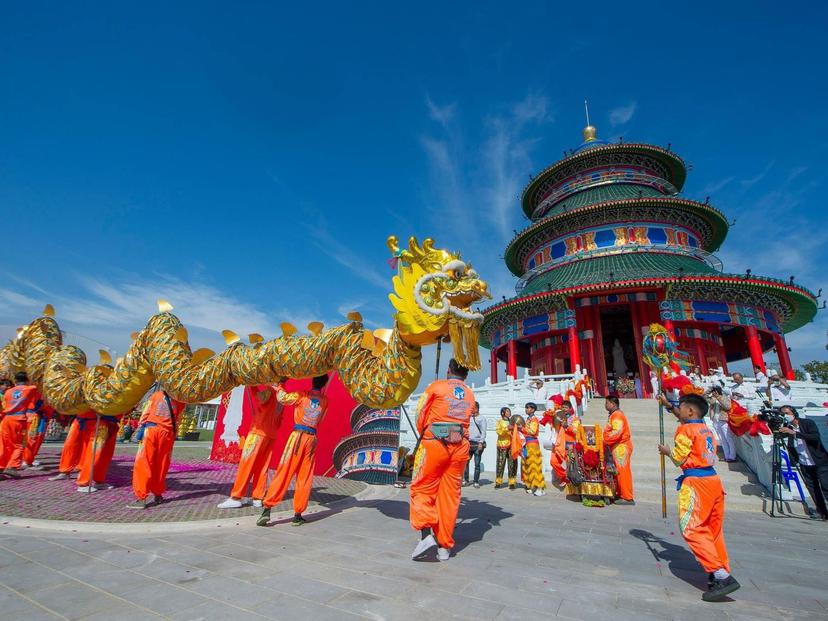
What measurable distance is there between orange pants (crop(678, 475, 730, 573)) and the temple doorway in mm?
17101

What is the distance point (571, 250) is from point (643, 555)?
730 inches

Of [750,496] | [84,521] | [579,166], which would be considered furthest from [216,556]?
[579,166]

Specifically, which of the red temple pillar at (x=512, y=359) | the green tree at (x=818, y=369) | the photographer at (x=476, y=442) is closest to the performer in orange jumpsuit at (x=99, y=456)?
the photographer at (x=476, y=442)

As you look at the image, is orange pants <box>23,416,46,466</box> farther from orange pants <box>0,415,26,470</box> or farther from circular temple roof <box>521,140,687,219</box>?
circular temple roof <box>521,140,687,219</box>

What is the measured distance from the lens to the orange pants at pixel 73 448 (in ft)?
23.8

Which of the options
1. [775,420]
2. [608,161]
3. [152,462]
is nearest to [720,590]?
[775,420]

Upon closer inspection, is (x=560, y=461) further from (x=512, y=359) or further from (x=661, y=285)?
(x=512, y=359)

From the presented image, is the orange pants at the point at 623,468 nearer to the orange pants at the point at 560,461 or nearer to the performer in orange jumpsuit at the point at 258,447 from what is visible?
the orange pants at the point at 560,461

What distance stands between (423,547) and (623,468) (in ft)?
16.4

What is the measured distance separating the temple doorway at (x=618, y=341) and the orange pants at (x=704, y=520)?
56.1 feet

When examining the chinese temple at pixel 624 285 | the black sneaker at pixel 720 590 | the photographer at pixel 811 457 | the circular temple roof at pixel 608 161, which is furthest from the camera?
the circular temple roof at pixel 608 161

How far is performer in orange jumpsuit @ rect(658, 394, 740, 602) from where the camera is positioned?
9.23ft

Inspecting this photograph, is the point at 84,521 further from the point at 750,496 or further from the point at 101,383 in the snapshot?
the point at 750,496

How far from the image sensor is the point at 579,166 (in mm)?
23531
